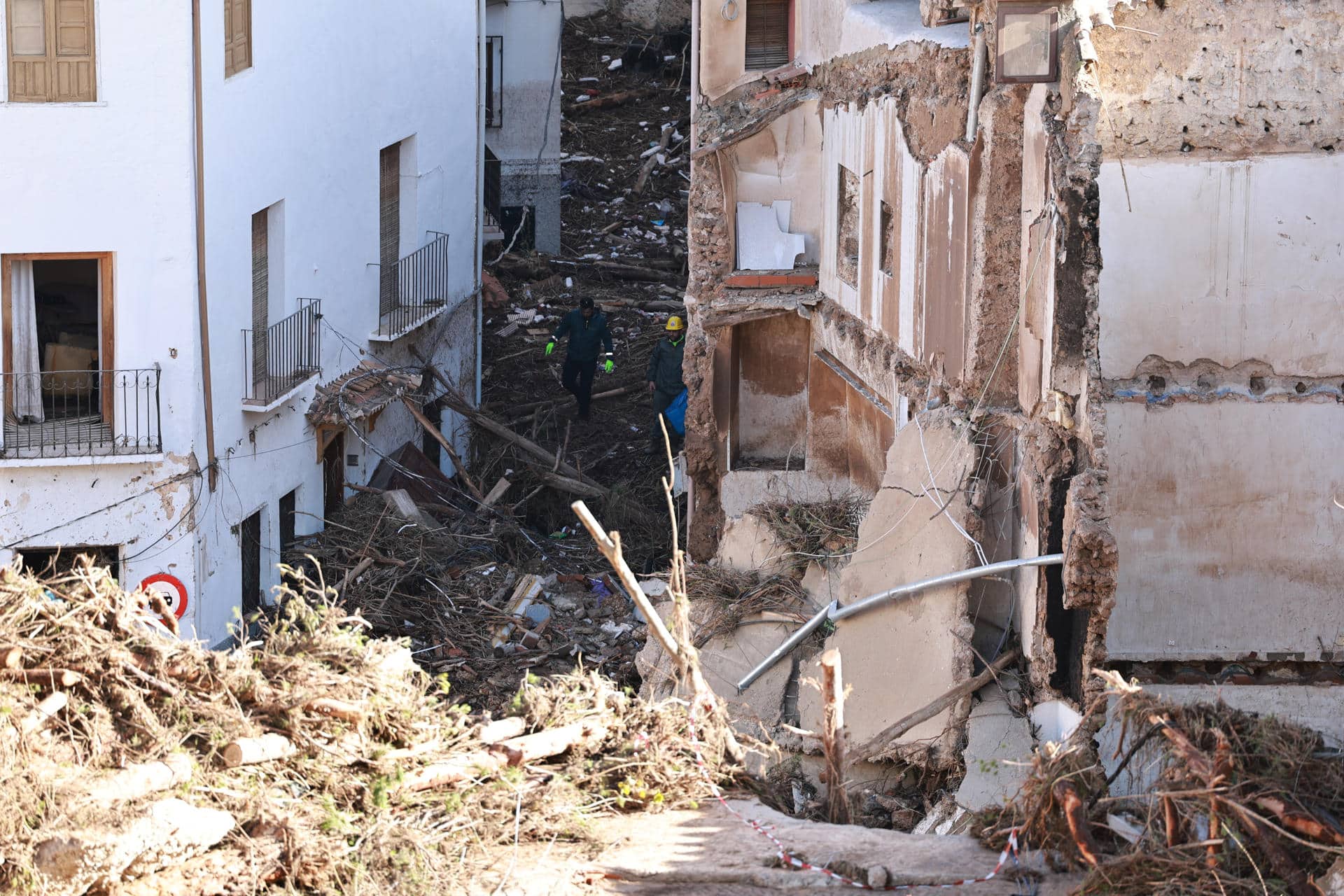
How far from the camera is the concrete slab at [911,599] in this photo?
1060 cm

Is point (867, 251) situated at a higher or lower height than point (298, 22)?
lower

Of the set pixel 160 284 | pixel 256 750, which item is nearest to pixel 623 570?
pixel 256 750

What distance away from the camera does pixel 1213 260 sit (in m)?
10.2

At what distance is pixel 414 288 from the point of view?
899 inches

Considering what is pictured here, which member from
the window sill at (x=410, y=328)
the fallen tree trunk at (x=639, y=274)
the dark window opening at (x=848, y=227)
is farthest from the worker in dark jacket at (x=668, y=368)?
the fallen tree trunk at (x=639, y=274)

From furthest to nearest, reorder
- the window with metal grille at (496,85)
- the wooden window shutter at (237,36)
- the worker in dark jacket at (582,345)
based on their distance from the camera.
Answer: the window with metal grille at (496,85) → the worker in dark jacket at (582,345) → the wooden window shutter at (237,36)

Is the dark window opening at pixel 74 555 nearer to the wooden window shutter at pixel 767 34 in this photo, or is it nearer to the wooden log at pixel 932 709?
Result: the wooden window shutter at pixel 767 34

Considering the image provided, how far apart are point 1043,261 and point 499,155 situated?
21882 mm

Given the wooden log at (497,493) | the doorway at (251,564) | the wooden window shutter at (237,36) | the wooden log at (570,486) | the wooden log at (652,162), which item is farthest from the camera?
the wooden log at (652,162)

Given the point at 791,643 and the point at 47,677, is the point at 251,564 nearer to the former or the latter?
the point at 791,643

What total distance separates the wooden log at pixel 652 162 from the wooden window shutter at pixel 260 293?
13678 millimetres

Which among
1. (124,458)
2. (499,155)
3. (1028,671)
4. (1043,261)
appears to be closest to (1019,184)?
(1043,261)

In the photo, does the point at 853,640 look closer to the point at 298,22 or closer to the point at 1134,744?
the point at 1134,744

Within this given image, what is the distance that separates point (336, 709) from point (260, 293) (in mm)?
11405
